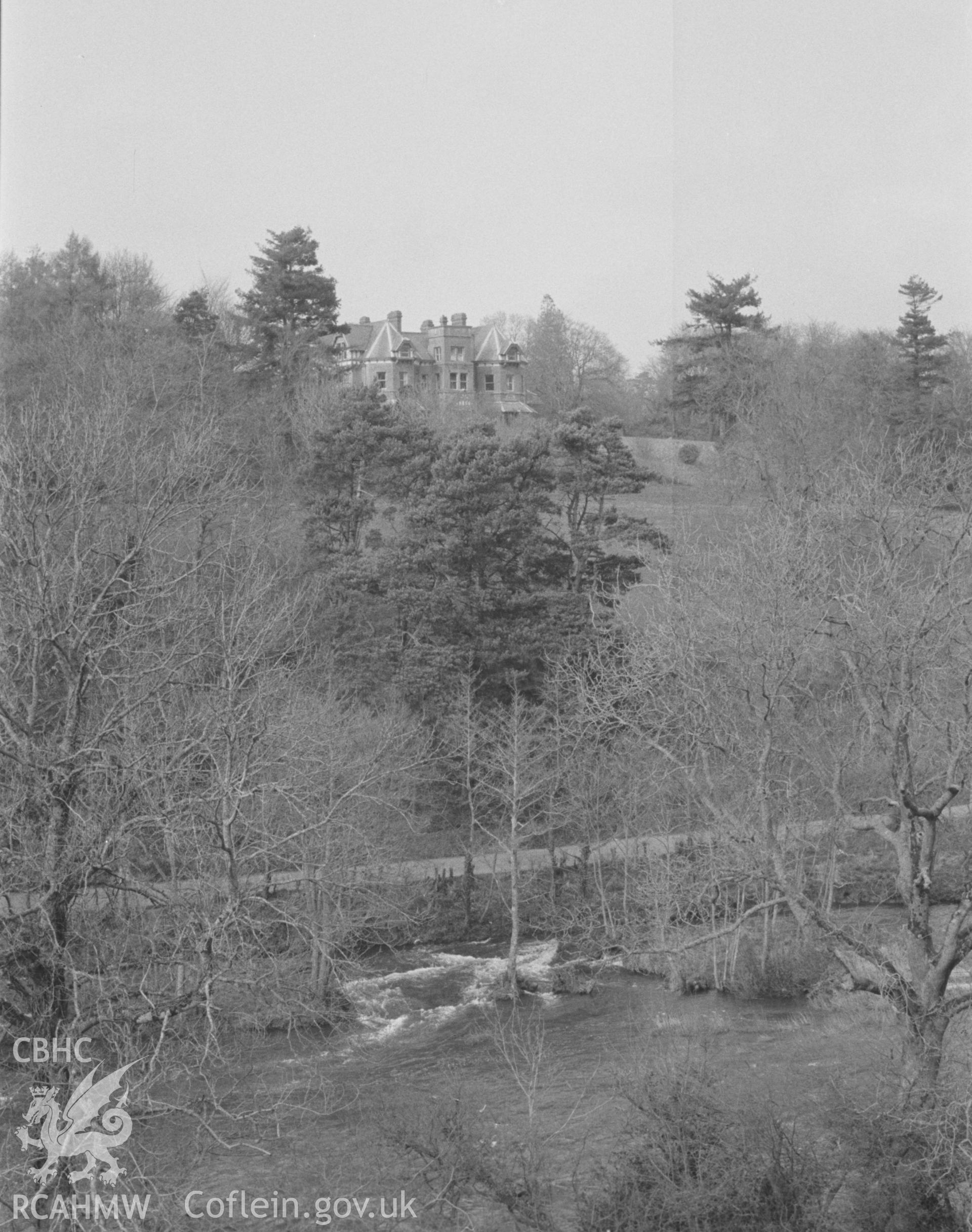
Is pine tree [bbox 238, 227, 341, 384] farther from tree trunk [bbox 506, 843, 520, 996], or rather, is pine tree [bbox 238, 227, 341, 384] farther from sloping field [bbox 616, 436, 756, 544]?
tree trunk [bbox 506, 843, 520, 996]

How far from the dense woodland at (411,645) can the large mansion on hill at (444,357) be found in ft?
17.7

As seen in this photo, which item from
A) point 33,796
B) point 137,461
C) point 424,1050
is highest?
point 137,461

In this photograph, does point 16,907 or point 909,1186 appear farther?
point 16,907

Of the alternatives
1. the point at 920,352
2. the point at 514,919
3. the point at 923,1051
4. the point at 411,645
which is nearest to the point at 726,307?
the point at 920,352

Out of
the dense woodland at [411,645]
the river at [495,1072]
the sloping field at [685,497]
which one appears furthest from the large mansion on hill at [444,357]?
the river at [495,1072]

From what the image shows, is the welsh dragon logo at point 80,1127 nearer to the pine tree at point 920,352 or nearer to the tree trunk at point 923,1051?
the tree trunk at point 923,1051

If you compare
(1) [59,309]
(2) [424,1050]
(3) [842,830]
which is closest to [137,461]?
(2) [424,1050]

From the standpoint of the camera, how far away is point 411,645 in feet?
78.5

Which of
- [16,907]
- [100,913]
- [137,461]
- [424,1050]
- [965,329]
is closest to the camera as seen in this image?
[100,913]

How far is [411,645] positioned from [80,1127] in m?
16.1

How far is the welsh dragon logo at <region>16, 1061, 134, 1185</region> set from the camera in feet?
26.1

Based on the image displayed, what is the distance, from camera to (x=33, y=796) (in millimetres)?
8656

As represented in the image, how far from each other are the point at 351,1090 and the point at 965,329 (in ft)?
68.9

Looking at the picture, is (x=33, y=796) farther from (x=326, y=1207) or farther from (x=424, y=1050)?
(x=424, y=1050)
